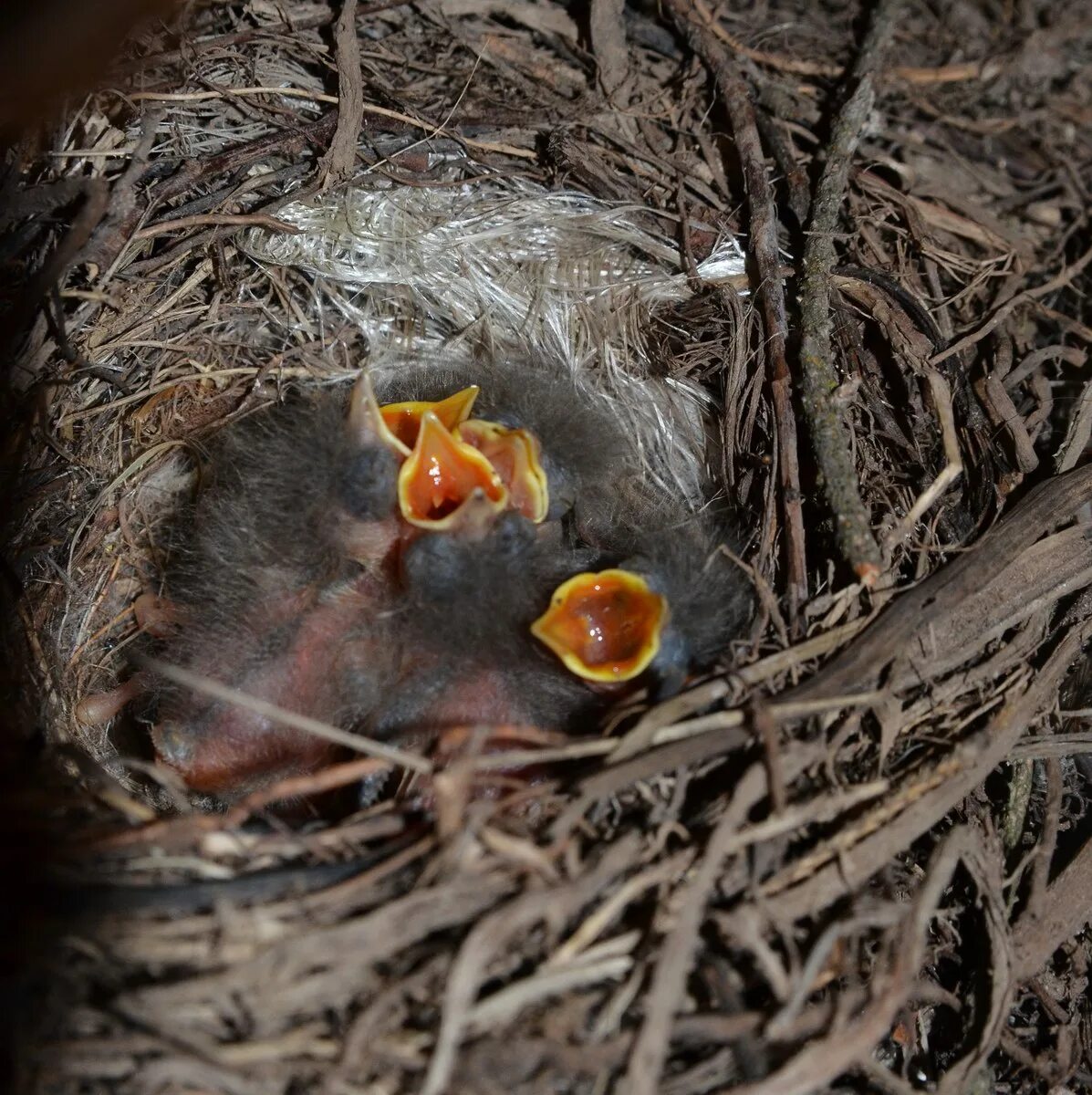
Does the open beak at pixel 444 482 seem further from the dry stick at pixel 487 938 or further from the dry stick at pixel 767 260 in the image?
the dry stick at pixel 487 938

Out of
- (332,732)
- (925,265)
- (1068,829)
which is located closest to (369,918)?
(332,732)

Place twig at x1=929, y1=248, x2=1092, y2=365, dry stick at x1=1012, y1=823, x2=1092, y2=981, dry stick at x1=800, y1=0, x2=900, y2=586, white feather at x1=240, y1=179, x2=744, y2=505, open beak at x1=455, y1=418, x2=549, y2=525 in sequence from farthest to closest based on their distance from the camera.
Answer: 1. white feather at x1=240, y1=179, x2=744, y2=505
2. twig at x1=929, y1=248, x2=1092, y2=365
3. open beak at x1=455, y1=418, x2=549, y2=525
4. dry stick at x1=800, y1=0, x2=900, y2=586
5. dry stick at x1=1012, y1=823, x2=1092, y2=981

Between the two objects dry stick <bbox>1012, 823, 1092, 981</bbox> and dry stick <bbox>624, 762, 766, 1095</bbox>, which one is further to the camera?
dry stick <bbox>1012, 823, 1092, 981</bbox>

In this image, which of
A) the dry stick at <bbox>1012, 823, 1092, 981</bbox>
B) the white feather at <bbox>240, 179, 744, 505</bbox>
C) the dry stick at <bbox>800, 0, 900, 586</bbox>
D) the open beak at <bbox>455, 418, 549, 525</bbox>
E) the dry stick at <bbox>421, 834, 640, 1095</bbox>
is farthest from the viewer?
the white feather at <bbox>240, 179, 744, 505</bbox>

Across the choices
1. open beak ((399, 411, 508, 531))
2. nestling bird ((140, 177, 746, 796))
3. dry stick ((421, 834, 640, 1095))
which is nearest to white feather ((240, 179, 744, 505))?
nestling bird ((140, 177, 746, 796))

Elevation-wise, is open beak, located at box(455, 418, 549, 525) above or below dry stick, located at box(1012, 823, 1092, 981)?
above

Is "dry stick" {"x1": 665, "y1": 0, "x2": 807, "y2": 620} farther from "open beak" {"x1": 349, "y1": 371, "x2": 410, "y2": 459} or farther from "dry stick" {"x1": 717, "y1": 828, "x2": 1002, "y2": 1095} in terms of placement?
"open beak" {"x1": 349, "y1": 371, "x2": 410, "y2": 459}

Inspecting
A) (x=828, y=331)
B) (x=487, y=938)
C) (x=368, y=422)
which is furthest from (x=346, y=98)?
(x=487, y=938)
